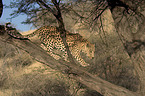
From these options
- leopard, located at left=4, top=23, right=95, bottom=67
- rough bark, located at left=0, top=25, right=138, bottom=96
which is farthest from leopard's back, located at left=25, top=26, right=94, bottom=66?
rough bark, located at left=0, top=25, right=138, bottom=96

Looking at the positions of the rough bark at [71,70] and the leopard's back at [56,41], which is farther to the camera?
the leopard's back at [56,41]

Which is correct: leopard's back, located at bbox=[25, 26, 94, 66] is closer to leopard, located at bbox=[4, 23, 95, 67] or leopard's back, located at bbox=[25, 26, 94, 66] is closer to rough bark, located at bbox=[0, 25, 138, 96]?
leopard, located at bbox=[4, 23, 95, 67]

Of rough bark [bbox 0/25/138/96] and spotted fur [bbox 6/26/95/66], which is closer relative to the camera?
rough bark [bbox 0/25/138/96]

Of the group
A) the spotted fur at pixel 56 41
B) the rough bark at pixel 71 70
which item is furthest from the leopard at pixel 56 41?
the rough bark at pixel 71 70

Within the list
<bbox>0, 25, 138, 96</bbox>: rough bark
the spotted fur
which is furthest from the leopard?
<bbox>0, 25, 138, 96</bbox>: rough bark

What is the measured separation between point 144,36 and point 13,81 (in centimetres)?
511

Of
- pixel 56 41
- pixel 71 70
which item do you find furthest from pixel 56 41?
pixel 71 70

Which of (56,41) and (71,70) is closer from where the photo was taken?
(71,70)

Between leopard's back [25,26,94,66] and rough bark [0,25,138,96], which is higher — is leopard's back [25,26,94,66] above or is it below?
below

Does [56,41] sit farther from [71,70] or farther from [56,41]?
[71,70]

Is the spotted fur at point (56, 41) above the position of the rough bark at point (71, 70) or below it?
below

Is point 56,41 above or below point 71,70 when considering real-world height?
below

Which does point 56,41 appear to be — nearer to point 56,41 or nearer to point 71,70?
point 56,41

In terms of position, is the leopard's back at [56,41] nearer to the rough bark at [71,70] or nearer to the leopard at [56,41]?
the leopard at [56,41]
